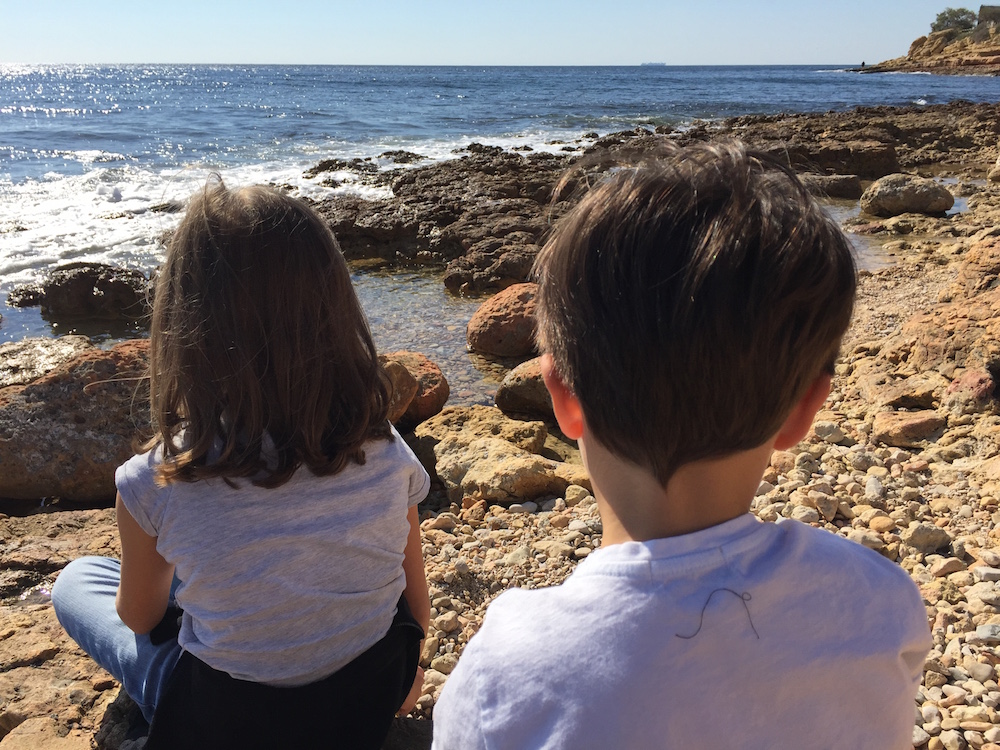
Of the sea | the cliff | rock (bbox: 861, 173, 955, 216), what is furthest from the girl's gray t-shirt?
the cliff

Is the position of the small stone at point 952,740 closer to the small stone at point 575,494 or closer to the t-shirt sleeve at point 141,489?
the small stone at point 575,494

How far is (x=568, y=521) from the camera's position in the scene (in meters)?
3.15

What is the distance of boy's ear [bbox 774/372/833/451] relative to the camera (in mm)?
995

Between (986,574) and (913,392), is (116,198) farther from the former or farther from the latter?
(986,574)

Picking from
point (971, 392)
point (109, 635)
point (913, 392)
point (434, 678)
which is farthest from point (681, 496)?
point (913, 392)

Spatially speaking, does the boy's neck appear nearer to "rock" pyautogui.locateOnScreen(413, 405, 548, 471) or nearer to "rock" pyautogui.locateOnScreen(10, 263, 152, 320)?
"rock" pyautogui.locateOnScreen(413, 405, 548, 471)

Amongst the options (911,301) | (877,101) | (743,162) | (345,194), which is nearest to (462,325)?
(911,301)

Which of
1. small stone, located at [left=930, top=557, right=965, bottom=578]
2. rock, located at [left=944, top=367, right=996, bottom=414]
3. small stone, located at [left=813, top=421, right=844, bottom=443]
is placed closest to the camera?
small stone, located at [left=930, top=557, right=965, bottom=578]

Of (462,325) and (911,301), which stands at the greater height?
(911,301)

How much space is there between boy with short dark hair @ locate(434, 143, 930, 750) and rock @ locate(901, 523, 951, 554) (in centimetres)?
182

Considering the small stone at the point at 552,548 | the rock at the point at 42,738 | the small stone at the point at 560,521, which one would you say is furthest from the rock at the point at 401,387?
the rock at the point at 42,738

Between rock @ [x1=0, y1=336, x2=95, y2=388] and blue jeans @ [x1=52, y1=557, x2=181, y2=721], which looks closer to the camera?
blue jeans @ [x1=52, y1=557, x2=181, y2=721]

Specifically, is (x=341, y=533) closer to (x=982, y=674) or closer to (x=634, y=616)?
(x=634, y=616)

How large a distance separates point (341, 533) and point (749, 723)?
1.04 m
